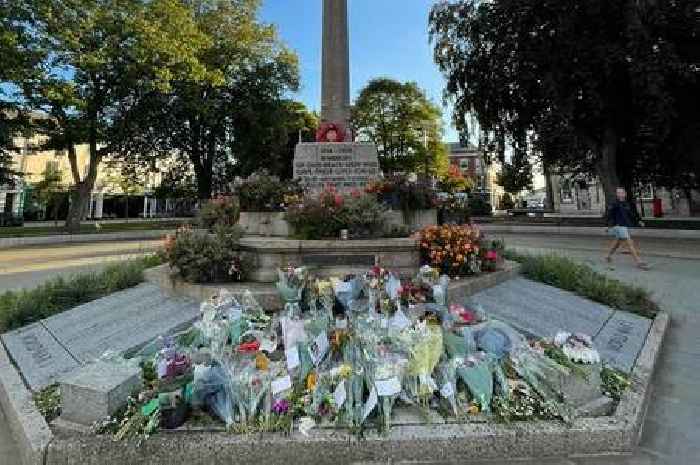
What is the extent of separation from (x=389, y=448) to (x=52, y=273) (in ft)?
37.9

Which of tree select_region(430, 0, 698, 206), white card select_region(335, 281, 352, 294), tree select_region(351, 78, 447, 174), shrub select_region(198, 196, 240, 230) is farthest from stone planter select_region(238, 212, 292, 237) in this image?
tree select_region(351, 78, 447, 174)

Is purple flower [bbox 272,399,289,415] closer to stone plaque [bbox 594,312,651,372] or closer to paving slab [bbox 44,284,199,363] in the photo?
paving slab [bbox 44,284,199,363]

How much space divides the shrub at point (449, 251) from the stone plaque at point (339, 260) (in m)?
0.85

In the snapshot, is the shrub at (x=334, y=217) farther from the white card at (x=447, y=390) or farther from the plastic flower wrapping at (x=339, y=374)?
the white card at (x=447, y=390)

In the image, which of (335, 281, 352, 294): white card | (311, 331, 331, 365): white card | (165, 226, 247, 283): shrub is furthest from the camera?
(165, 226, 247, 283): shrub

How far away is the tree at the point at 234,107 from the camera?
32.2 m

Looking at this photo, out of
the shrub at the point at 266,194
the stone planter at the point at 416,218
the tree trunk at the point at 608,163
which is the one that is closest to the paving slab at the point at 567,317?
the stone planter at the point at 416,218

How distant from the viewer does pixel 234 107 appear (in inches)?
1307

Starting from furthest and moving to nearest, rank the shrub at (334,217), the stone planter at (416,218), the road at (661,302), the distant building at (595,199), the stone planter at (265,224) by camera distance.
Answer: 1. the distant building at (595,199)
2. the stone planter at (265,224)
3. the stone planter at (416,218)
4. the shrub at (334,217)
5. the road at (661,302)

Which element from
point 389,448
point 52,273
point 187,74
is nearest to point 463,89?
point 187,74

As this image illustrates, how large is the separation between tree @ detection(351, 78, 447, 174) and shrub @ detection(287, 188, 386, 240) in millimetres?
38134

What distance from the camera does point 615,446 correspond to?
11.0 ft

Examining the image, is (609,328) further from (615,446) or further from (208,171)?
(208,171)

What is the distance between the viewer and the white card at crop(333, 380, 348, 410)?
11.1 ft
